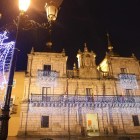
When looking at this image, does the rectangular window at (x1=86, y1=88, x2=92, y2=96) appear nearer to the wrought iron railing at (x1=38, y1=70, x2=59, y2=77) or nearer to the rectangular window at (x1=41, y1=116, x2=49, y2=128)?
the wrought iron railing at (x1=38, y1=70, x2=59, y2=77)

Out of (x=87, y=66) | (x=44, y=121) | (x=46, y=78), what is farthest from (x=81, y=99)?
(x=46, y=78)

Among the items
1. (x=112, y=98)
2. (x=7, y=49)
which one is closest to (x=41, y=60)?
(x=7, y=49)

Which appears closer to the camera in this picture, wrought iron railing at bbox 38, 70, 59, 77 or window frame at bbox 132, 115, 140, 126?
window frame at bbox 132, 115, 140, 126

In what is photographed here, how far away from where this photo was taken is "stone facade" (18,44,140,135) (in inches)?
640

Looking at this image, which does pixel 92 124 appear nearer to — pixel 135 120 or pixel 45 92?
pixel 135 120

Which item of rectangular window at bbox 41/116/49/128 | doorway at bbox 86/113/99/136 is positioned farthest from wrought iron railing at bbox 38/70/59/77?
doorway at bbox 86/113/99/136

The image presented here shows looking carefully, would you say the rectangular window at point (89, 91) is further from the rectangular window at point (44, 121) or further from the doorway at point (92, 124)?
the rectangular window at point (44, 121)

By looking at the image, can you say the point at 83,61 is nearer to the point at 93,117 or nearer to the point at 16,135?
the point at 93,117

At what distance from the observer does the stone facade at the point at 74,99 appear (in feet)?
53.4

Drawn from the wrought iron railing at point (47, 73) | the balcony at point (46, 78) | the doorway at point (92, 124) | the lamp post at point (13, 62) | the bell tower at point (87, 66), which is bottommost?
the doorway at point (92, 124)

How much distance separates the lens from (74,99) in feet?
56.5

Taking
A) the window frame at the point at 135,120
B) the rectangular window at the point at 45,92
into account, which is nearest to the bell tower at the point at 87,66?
the rectangular window at the point at 45,92

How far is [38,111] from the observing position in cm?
1645

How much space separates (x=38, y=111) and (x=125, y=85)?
13.0 m
